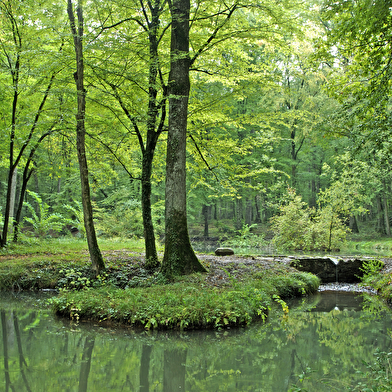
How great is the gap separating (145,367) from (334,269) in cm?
806

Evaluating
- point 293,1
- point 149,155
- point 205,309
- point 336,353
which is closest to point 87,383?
point 205,309

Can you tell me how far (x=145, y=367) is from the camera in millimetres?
3918

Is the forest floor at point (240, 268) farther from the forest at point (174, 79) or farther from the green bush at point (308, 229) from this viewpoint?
the green bush at point (308, 229)

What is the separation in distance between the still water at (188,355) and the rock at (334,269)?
4.06 meters

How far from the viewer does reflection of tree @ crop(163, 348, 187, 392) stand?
3.46 metres

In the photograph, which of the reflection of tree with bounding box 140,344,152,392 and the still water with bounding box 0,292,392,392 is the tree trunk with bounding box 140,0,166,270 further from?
the reflection of tree with bounding box 140,344,152,392

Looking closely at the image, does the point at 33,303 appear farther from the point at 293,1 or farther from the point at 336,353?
the point at 293,1

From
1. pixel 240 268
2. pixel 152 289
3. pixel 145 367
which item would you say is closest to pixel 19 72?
pixel 152 289

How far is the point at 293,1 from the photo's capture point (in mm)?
7988

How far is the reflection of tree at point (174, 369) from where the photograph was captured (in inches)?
136

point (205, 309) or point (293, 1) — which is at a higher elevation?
point (293, 1)

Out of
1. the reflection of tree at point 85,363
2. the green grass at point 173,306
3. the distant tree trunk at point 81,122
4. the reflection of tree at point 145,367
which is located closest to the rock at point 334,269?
the green grass at point 173,306

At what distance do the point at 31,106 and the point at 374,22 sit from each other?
10.3 meters

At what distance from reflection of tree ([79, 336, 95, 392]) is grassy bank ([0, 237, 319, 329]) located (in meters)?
0.73
